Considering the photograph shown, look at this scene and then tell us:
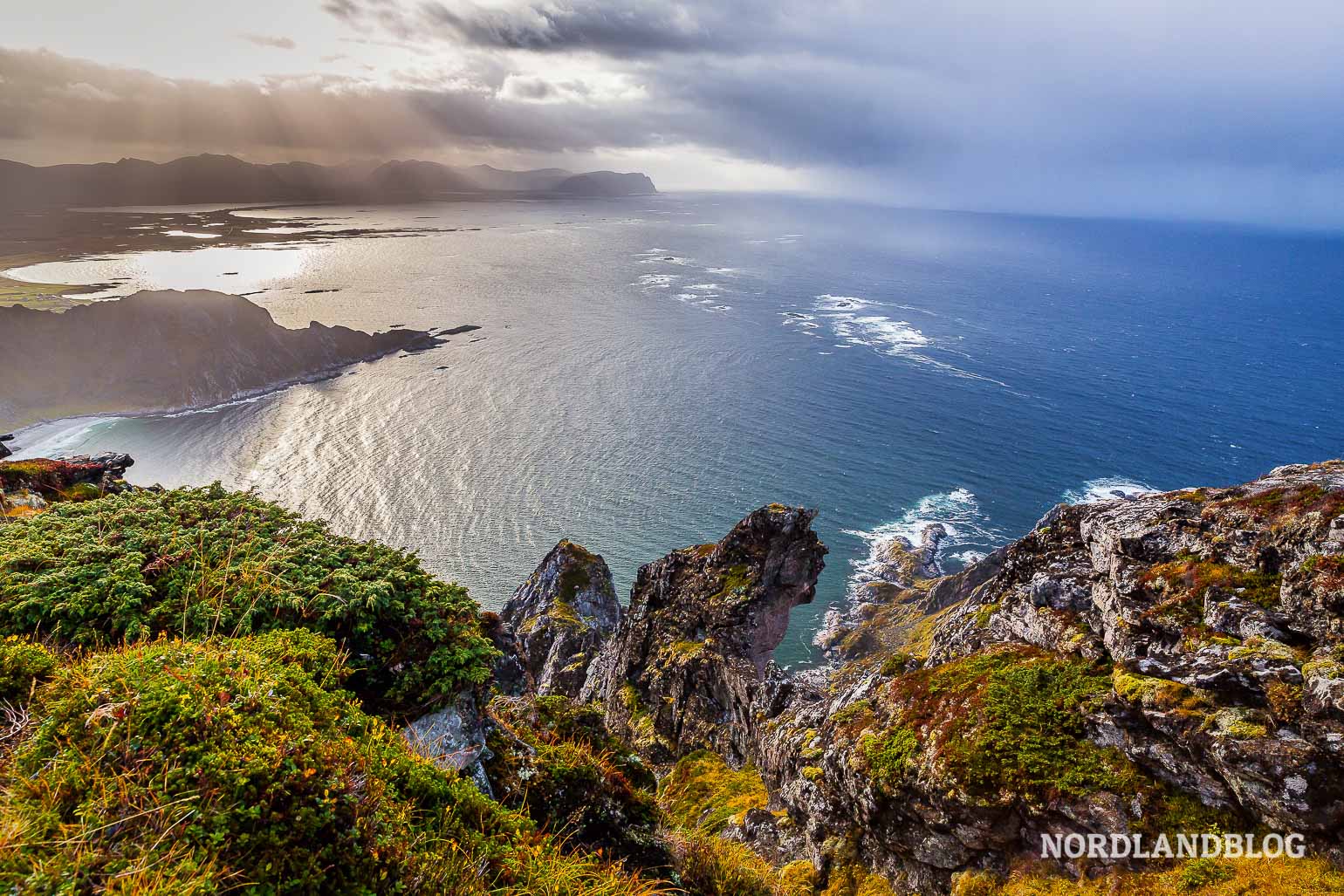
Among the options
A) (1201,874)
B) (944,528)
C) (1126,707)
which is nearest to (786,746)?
(1126,707)

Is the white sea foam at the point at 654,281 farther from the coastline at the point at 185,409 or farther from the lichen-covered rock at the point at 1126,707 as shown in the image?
the lichen-covered rock at the point at 1126,707

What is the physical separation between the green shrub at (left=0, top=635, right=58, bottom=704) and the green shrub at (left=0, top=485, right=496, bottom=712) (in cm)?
126

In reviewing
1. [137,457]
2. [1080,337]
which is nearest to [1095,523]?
[137,457]

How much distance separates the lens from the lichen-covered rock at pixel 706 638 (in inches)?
1074

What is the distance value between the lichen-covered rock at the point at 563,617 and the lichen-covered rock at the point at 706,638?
401cm

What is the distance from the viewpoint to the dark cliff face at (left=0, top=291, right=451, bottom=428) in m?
102

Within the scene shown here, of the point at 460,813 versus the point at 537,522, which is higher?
the point at 460,813

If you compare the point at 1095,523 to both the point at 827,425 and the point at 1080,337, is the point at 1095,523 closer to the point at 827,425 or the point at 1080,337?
the point at 827,425

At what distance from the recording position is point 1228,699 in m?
10.9

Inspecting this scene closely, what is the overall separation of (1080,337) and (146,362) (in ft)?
634

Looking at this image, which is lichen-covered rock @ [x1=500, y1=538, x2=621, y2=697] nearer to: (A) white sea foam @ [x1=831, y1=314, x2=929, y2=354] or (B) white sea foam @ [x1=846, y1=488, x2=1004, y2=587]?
(B) white sea foam @ [x1=846, y1=488, x2=1004, y2=587]

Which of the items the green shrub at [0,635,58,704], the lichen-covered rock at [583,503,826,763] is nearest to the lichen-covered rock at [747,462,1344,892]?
the lichen-covered rock at [583,503,826,763]

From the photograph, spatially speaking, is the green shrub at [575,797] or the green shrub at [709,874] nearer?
the green shrub at [575,797]

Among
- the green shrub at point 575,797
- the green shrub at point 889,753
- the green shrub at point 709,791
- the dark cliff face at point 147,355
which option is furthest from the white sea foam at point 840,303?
the green shrub at point 575,797
